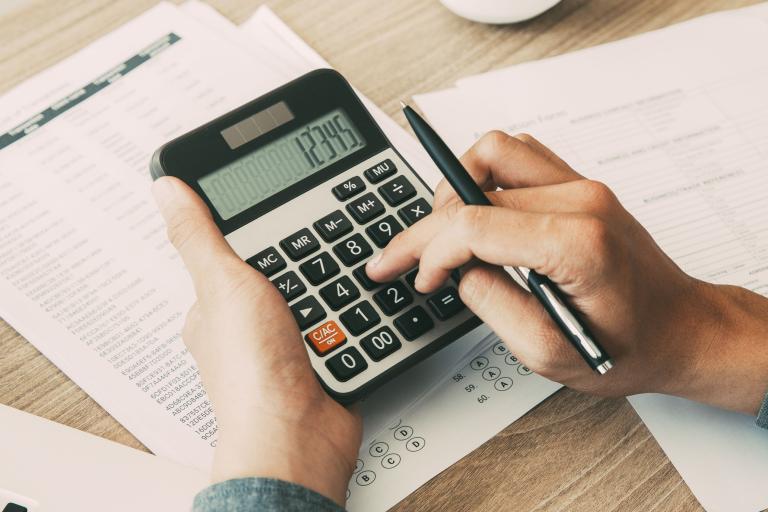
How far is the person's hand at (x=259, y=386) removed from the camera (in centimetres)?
39

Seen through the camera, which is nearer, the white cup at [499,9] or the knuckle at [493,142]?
the knuckle at [493,142]

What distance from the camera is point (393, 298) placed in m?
0.48

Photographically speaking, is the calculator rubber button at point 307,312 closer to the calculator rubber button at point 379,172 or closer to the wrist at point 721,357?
the calculator rubber button at point 379,172

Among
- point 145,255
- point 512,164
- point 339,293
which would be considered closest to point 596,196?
point 512,164

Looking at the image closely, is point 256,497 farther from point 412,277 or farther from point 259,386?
point 412,277

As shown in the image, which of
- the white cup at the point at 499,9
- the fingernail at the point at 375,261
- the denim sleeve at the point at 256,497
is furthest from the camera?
the white cup at the point at 499,9

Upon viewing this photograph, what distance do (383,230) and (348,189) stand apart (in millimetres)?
39

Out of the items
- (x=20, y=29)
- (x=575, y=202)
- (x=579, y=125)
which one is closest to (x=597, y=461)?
(x=575, y=202)

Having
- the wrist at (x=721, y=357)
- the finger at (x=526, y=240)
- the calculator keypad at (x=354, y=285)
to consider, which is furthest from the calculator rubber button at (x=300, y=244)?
the wrist at (x=721, y=357)

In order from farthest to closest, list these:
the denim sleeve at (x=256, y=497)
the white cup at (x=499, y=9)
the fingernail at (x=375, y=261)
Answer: the white cup at (x=499, y=9) → the fingernail at (x=375, y=261) → the denim sleeve at (x=256, y=497)

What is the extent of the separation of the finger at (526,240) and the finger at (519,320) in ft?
0.07

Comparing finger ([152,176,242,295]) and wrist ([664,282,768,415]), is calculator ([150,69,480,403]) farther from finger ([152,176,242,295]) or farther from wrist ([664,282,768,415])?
wrist ([664,282,768,415])

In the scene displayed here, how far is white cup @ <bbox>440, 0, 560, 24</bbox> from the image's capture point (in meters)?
0.62

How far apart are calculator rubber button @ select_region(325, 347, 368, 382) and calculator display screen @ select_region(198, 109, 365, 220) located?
0.39ft
